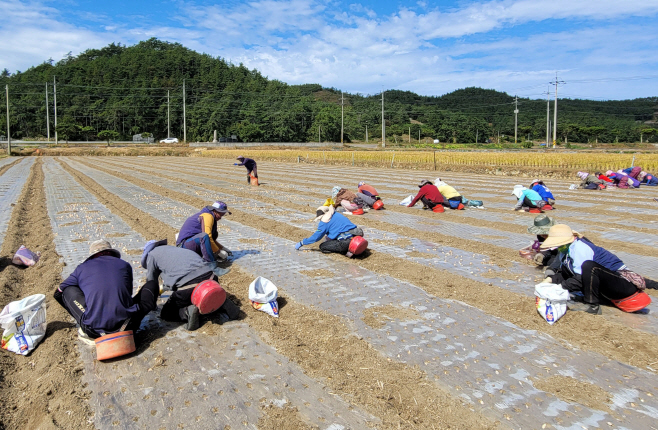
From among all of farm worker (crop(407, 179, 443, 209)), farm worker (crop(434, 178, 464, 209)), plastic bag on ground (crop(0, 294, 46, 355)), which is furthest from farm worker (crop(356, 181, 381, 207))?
plastic bag on ground (crop(0, 294, 46, 355))

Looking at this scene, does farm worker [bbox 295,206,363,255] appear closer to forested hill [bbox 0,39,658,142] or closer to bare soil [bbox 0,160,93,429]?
bare soil [bbox 0,160,93,429]

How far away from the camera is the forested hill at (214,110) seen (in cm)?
8019

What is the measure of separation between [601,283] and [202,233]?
4965 mm

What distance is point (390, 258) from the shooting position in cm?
762

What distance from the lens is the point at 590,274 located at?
509 cm

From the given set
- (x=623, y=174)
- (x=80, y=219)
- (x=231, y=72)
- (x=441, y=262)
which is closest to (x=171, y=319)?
(x=441, y=262)

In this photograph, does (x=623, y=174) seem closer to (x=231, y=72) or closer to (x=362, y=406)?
(x=362, y=406)

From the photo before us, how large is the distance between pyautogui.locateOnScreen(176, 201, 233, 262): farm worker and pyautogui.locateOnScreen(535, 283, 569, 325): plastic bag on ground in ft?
13.9

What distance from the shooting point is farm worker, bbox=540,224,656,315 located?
201 inches

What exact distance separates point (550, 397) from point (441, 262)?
3.93m

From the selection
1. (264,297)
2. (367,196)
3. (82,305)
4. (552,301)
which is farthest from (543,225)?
(367,196)

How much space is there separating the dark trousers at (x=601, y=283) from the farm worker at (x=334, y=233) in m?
3.44

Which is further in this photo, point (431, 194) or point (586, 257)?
point (431, 194)

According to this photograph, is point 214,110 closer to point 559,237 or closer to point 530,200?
point 530,200
